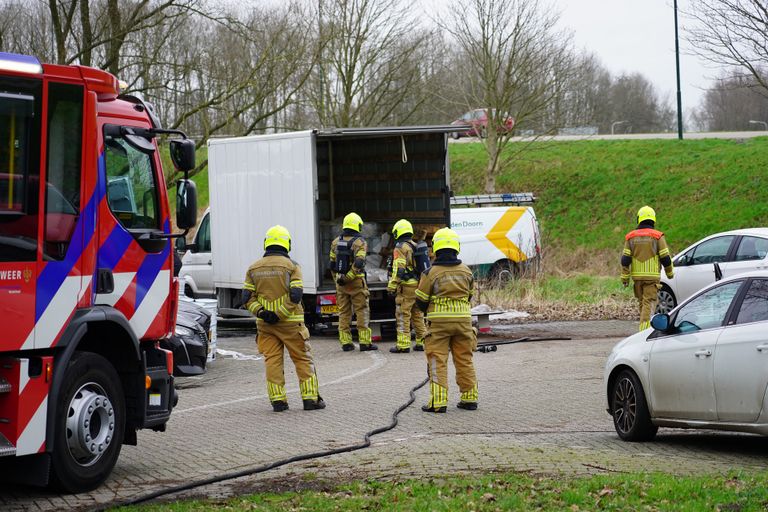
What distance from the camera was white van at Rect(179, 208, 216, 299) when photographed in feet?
71.8

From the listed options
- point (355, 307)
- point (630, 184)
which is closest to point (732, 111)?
point (630, 184)

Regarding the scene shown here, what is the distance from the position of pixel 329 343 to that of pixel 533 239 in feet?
32.2

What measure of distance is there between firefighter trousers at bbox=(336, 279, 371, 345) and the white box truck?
1.14 m

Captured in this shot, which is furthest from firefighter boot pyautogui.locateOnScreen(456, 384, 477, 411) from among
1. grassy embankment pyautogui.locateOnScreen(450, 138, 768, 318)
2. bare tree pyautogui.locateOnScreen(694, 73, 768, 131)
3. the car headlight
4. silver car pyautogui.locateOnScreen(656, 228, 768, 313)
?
bare tree pyautogui.locateOnScreen(694, 73, 768, 131)

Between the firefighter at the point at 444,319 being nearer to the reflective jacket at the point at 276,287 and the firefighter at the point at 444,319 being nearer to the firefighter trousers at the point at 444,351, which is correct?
the firefighter trousers at the point at 444,351

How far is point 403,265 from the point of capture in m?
→ 15.7

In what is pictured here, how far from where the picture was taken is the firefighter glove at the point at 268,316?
10.8 metres

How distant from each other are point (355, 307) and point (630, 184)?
2673cm

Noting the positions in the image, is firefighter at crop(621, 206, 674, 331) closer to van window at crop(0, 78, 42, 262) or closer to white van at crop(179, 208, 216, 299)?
white van at crop(179, 208, 216, 299)

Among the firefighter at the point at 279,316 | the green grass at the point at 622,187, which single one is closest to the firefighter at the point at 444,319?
A: the firefighter at the point at 279,316

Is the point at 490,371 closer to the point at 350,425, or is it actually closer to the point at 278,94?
the point at 350,425

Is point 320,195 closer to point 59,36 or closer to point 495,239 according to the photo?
point 59,36

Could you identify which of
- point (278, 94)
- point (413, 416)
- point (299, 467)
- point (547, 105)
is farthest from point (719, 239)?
point (547, 105)

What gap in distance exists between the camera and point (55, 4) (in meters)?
22.0
